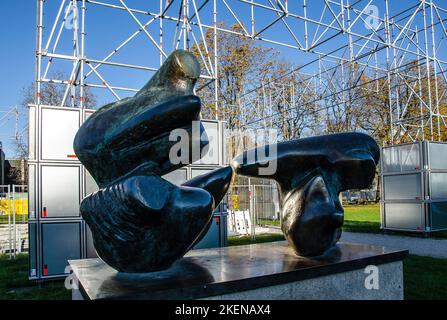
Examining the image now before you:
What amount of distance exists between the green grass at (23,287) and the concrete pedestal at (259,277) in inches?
77.0

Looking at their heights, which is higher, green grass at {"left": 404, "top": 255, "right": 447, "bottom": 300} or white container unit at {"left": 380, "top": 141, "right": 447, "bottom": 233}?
white container unit at {"left": 380, "top": 141, "right": 447, "bottom": 233}

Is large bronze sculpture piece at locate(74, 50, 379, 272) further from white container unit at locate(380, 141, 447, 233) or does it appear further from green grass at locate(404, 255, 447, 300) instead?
white container unit at locate(380, 141, 447, 233)

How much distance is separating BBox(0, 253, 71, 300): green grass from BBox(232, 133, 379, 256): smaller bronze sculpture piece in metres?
3.62

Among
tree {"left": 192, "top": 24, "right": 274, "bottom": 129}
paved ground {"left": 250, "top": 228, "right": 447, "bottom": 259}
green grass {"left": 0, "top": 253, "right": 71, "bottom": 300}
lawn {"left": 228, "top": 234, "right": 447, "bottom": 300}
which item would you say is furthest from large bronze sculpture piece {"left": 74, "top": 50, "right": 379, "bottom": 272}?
tree {"left": 192, "top": 24, "right": 274, "bottom": 129}

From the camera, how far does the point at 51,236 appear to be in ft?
22.3

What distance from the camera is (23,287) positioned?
6773 mm

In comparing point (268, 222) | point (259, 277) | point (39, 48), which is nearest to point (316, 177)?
point (259, 277)

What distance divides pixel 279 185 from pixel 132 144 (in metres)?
2.07

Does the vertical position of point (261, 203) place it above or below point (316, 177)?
below

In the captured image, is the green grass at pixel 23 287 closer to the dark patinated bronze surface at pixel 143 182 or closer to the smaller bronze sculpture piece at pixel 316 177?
the dark patinated bronze surface at pixel 143 182

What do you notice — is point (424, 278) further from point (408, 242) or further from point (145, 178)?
point (145, 178)

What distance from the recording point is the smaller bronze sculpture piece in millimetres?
4512

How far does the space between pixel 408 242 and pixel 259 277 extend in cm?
889

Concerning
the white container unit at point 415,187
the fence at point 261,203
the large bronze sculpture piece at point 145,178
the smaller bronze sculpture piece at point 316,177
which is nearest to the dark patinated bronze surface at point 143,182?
the large bronze sculpture piece at point 145,178
